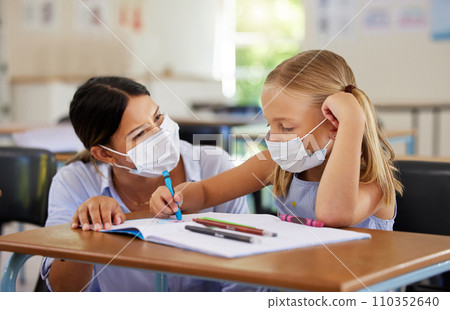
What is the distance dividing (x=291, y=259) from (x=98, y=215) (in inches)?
16.0

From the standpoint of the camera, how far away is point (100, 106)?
1399 millimetres

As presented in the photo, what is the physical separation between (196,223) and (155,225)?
7 cm

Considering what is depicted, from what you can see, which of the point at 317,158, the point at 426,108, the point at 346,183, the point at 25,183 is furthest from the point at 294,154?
the point at 426,108

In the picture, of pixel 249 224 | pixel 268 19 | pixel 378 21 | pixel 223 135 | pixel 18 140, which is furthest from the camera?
pixel 268 19

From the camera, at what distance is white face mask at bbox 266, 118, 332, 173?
113cm

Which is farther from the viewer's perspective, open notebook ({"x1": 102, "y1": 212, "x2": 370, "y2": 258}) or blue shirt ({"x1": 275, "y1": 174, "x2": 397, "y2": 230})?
blue shirt ({"x1": 275, "y1": 174, "x2": 397, "y2": 230})

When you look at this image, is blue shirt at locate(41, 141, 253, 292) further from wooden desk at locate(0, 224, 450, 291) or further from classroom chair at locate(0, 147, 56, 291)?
wooden desk at locate(0, 224, 450, 291)

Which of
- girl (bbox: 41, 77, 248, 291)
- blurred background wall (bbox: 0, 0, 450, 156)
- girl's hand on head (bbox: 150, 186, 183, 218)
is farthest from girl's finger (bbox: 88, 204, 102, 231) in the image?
blurred background wall (bbox: 0, 0, 450, 156)

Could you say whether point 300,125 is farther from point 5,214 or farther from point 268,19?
point 268,19

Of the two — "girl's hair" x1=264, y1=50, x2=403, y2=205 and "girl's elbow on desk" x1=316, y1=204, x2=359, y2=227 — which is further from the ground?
"girl's hair" x1=264, y1=50, x2=403, y2=205

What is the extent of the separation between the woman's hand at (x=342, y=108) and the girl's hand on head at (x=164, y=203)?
1.03ft

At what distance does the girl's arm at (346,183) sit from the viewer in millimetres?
1003

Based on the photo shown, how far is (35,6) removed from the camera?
6.35 meters

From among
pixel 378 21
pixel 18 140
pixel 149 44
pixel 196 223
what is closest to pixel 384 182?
pixel 196 223
